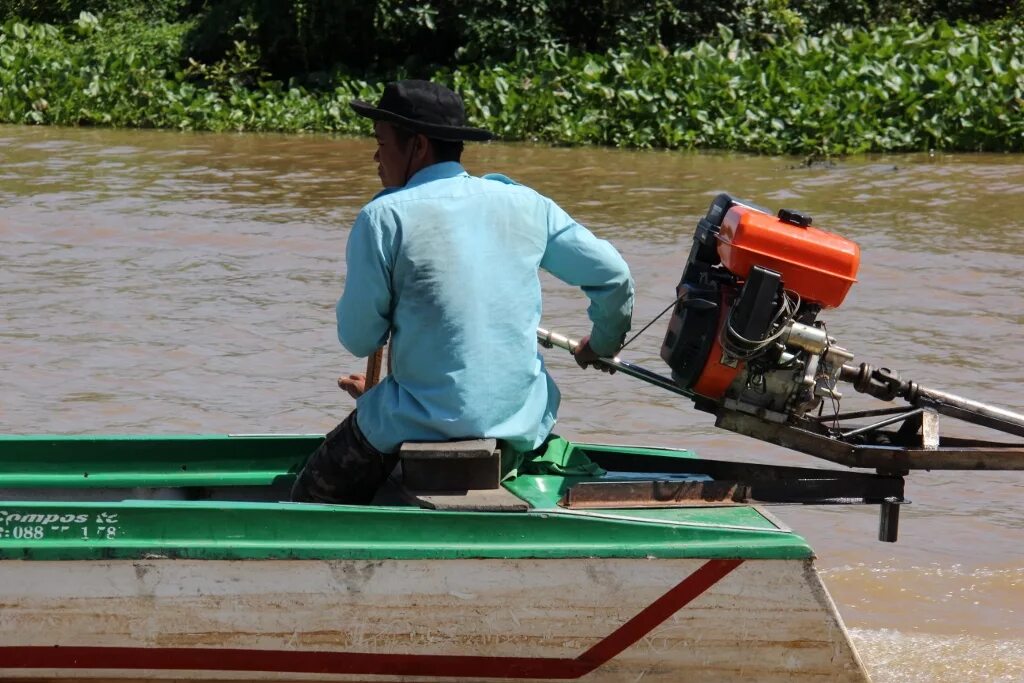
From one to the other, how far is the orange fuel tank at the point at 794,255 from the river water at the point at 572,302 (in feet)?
4.29

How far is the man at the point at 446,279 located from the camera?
370cm

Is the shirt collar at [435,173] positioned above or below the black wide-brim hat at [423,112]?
below

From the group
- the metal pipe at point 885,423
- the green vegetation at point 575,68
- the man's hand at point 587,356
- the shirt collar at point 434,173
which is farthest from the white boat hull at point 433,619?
the green vegetation at point 575,68

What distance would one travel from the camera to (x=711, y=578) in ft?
12.0

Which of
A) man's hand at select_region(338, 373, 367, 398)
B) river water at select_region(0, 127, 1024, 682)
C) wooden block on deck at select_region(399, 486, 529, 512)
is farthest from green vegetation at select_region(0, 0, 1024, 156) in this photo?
wooden block on deck at select_region(399, 486, 529, 512)

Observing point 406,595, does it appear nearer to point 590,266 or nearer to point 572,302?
point 590,266

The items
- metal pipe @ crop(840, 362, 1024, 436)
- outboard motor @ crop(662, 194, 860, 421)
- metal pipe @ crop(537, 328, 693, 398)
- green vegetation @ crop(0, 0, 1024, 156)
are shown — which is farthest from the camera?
green vegetation @ crop(0, 0, 1024, 156)

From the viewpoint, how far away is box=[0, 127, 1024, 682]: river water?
17.8ft

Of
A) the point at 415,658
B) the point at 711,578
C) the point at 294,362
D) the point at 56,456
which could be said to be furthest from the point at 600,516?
the point at 294,362

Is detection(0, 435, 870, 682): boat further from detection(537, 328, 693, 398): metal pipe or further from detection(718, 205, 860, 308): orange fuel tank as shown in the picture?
detection(718, 205, 860, 308): orange fuel tank

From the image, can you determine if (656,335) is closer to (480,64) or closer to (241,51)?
(480,64)

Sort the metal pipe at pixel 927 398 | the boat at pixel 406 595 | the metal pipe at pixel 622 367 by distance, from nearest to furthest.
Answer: the boat at pixel 406 595 → the metal pipe at pixel 927 398 → the metal pipe at pixel 622 367

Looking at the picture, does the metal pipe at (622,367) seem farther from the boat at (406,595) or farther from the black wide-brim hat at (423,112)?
the black wide-brim hat at (423,112)

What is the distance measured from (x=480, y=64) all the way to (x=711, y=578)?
1364 centimetres
